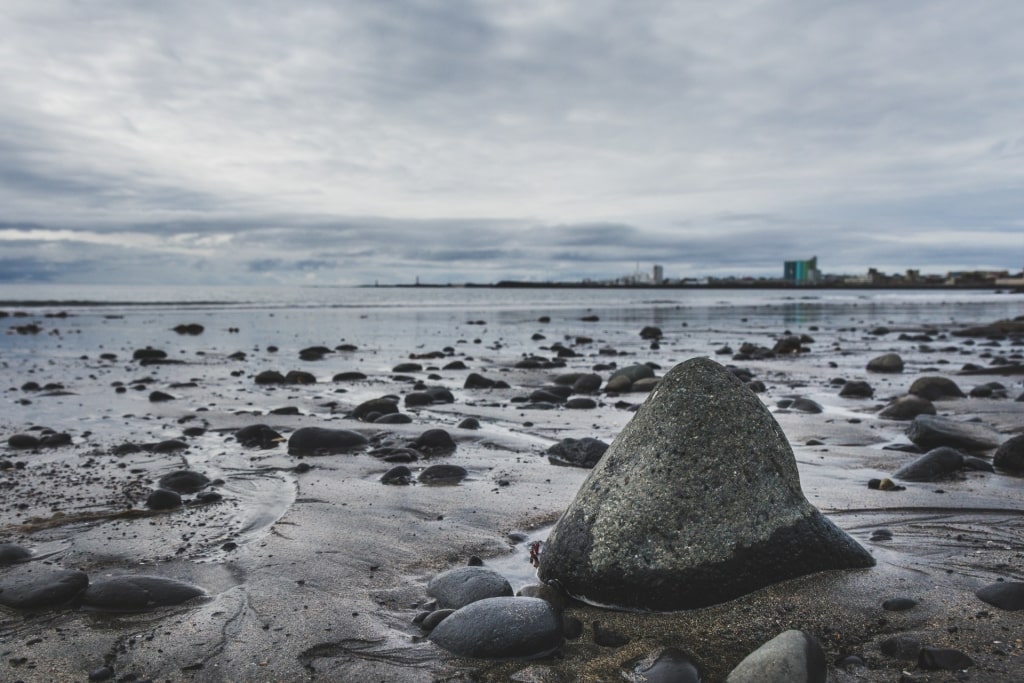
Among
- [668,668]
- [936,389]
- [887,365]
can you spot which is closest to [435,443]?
[668,668]

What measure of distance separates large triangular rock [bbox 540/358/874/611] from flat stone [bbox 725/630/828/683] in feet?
2.40

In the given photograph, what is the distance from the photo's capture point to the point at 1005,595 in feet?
11.1

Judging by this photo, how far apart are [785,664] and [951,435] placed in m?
5.39

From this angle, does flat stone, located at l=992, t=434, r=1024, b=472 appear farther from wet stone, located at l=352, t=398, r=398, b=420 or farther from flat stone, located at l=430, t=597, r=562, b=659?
wet stone, located at l=352, t=398, r=398, b=420

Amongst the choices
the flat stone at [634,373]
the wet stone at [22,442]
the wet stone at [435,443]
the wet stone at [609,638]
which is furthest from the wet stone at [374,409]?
the wet stone at [609,638]

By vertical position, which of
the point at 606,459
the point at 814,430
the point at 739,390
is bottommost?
the point at 814,430

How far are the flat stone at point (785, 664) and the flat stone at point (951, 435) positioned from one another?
5033 millimetres

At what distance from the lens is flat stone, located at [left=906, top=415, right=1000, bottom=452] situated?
6891 mm

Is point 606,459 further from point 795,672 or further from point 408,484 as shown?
point 408,484

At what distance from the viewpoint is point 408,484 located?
5.96 meters

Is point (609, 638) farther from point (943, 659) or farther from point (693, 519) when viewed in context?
point (943, 659)

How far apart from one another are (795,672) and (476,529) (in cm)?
249

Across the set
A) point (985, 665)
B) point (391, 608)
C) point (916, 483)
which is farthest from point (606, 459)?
point (916, 483)

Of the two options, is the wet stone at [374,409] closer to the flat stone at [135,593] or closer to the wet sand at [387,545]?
the wet sand at [387,545]
